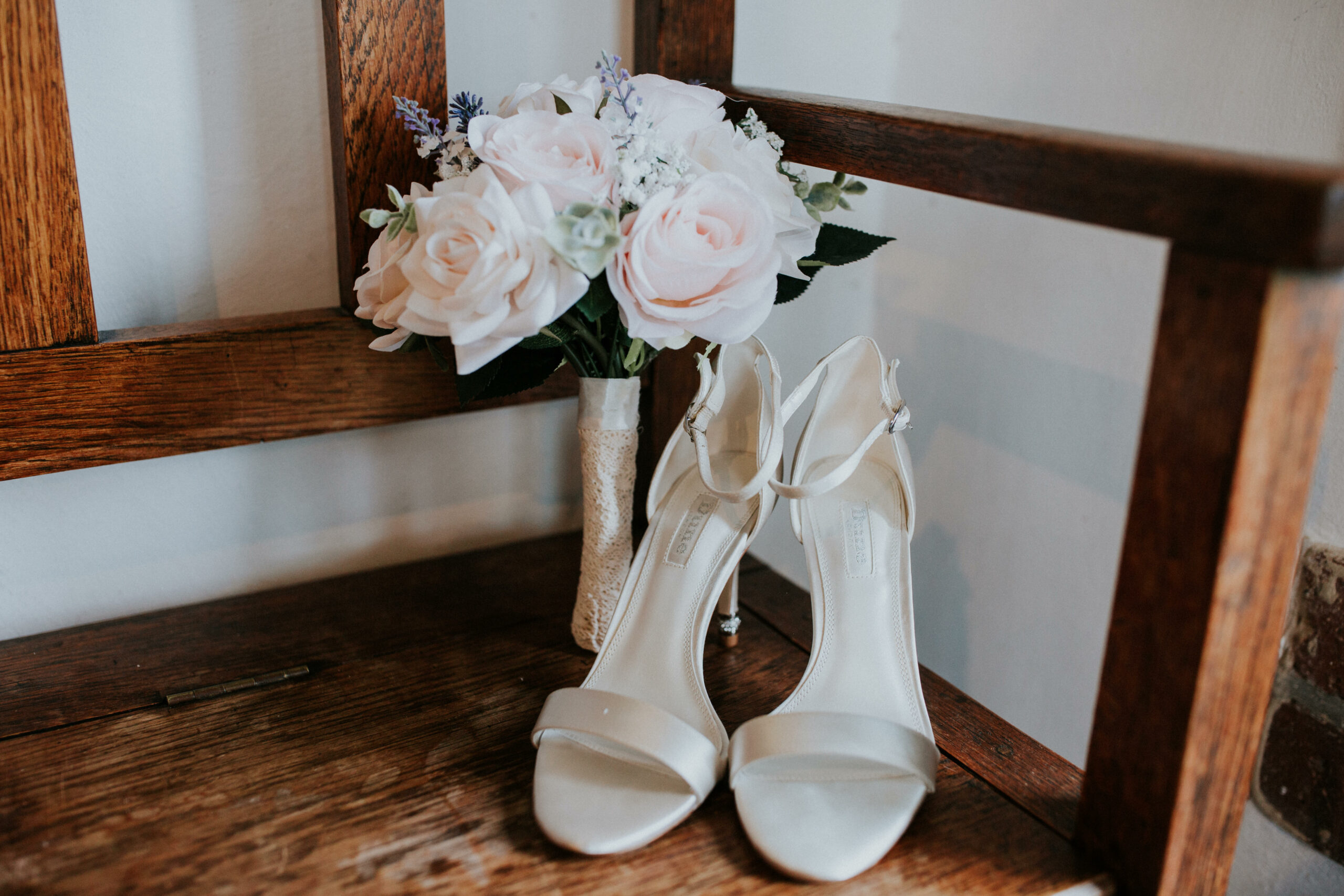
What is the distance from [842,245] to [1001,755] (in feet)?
1.20

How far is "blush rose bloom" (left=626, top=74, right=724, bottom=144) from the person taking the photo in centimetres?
65

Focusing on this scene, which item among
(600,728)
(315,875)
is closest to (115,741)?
(315,875)

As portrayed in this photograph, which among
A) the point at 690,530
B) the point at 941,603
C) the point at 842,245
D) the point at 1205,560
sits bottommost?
the point at 941,603

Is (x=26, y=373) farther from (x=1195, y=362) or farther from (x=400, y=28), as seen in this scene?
(x=1195, y=362)

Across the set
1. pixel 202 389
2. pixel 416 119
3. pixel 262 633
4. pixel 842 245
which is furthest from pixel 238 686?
pixel 842 245

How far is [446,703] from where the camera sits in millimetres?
711

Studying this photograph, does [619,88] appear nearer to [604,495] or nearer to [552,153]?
[552,153]

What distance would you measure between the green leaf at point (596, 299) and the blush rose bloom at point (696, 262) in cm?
2

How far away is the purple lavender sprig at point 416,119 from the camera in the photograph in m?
0.67

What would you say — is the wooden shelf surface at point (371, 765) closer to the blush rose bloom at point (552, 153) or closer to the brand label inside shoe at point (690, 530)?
the brand label inside shoe at point (690, 530)

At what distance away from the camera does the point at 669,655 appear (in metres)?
0.69

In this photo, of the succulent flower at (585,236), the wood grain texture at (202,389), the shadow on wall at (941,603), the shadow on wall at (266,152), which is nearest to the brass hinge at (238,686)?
the wood grain texture at (202,389)

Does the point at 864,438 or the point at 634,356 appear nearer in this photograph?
the point at 634,356

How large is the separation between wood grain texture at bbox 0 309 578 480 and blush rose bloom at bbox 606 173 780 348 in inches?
12.1
